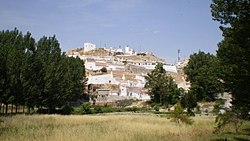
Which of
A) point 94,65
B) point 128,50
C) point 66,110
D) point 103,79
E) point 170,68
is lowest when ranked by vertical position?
point 66,110

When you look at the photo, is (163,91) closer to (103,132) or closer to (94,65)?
(94,65)

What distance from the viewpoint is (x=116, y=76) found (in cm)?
10844

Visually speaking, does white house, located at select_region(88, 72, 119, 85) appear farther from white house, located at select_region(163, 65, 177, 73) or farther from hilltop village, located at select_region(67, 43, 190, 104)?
white house, located at select_region(163, 65, 177, 73)

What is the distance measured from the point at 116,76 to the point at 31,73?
206 feet

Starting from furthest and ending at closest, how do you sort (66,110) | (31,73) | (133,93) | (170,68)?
(170,68), (133,93), (66,110), (31,73)

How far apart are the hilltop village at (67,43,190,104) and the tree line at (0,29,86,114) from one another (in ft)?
111

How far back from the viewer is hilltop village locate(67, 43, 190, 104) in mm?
95125

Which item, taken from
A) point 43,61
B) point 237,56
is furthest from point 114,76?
point 237,56

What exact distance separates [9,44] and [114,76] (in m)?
63.6

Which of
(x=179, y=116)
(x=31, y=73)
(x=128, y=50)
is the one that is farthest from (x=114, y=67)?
(x=179, y=116)

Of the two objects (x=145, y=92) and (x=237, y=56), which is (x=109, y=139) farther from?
(x=145, y=92)

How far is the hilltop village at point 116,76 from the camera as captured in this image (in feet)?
312

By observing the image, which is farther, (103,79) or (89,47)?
(89,47)

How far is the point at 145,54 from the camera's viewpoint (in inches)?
6836
